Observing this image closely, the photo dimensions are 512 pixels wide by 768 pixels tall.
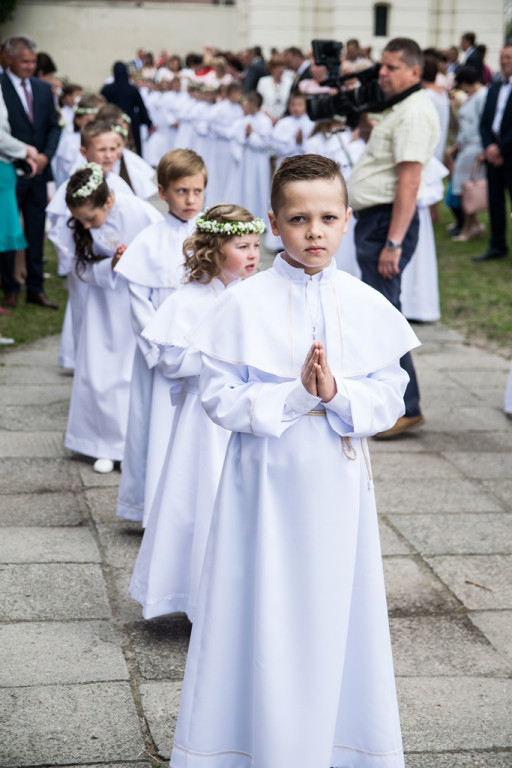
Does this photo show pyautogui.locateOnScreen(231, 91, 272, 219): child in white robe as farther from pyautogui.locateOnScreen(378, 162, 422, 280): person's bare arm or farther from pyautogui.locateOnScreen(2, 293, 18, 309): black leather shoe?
pyautogui.locateOnScreen(378, 162, 422, 280): person's bare arm

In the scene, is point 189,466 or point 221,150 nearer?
point 189,466

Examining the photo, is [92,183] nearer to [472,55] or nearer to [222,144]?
[222,144]

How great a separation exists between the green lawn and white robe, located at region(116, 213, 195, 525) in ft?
13.6

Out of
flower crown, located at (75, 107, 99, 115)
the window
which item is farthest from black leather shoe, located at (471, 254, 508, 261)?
the window

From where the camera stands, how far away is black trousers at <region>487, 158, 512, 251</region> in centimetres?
1279

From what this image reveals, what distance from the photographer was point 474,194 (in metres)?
13.1

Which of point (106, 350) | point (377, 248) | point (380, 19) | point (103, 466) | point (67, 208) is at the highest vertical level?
point (380, 19)

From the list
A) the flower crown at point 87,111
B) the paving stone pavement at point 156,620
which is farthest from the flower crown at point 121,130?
the paving stone pavement at point 156,620

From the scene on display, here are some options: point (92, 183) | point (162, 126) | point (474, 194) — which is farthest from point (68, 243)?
point (162, 126)

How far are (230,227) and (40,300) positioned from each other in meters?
6.35

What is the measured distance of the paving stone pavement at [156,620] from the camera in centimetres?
319

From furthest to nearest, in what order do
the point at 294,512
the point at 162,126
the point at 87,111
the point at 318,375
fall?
the point at 162,126 → the point at 87,111 → the point at 294,512 → the point at 318,375

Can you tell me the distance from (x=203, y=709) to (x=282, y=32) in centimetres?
3470

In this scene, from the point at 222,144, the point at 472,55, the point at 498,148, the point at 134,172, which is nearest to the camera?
the point at 134,172
